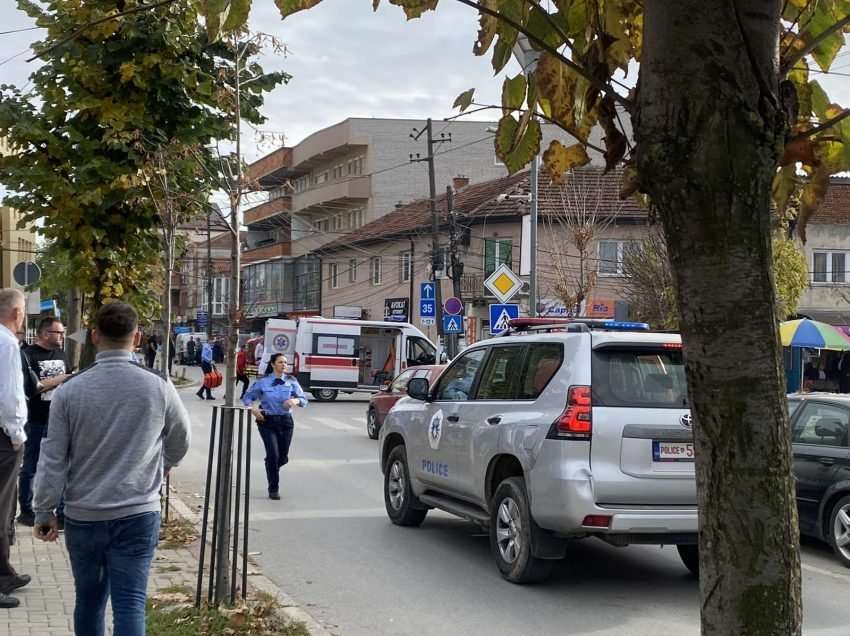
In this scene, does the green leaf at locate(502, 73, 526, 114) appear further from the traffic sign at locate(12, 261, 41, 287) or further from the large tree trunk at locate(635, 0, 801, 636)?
the traffic sign at locate(12, 261, 41, 287)

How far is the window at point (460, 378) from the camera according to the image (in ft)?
32.8

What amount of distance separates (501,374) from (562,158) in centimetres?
560

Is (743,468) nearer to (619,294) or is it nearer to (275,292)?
(619,294)

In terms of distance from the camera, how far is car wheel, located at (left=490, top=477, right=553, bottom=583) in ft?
27.7

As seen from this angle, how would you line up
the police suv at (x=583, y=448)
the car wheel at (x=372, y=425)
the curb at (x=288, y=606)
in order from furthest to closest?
the car wheel at (x=372, y=425) < the police suv at (x=583, y=448) < the curb at (x=288, y=606)

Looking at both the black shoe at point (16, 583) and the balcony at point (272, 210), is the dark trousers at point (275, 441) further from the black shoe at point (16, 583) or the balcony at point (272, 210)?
the balcony at point (272, 210)

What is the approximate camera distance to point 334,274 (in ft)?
212

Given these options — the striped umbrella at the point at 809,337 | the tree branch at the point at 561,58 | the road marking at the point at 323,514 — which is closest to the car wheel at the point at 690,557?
the road marking at the point at 323,514

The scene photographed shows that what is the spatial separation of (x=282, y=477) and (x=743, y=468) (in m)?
13.8

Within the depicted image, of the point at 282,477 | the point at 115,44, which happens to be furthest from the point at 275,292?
the point at 115,44

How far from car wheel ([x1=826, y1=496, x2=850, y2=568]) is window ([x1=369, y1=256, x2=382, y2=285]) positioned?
47.8 meters

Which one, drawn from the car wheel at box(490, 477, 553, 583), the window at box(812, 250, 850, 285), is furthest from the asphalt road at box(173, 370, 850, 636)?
the window at box(812, 250, 850, 285)

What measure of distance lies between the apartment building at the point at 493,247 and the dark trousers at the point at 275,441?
53.9ft

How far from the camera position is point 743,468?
2652mm
